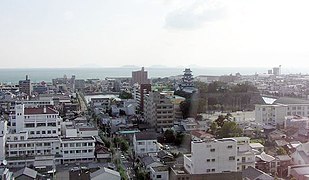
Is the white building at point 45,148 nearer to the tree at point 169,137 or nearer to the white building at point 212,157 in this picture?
the tree at point 169,137

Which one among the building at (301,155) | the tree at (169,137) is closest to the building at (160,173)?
the building at (301,155)

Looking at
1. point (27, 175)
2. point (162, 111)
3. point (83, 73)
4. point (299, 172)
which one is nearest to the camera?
point (299, 172)

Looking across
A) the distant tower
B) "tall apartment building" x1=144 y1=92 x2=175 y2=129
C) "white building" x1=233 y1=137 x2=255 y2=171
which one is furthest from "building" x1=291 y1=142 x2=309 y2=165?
the distant tower

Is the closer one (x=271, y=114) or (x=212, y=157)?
(x=212, y=157)

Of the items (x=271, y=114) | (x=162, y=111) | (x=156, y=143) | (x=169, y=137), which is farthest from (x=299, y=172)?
(x=162, y=111)

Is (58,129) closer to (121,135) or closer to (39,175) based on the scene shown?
(121,135)

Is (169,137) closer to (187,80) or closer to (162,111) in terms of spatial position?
(162,111)

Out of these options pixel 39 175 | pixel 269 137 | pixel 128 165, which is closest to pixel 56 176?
pixel 39 175

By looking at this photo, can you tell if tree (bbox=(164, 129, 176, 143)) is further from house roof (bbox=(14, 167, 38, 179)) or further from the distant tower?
the distant tower

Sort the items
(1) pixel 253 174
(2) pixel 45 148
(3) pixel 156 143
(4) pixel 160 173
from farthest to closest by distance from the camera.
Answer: (3) pixel 156 143, (2) pixel 45 148, (4) pixel 160 173, (1) pixel 253 174
